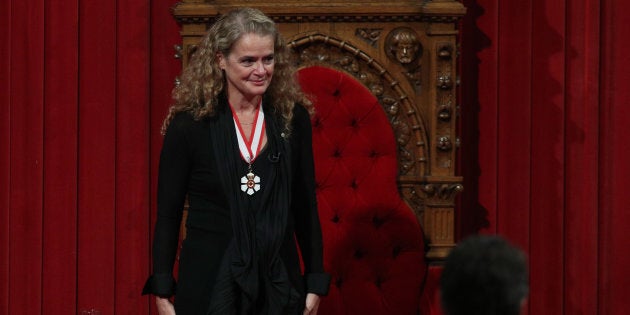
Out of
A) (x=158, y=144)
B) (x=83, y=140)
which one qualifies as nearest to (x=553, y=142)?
(x=158, y=144)

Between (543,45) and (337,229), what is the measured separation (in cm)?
110

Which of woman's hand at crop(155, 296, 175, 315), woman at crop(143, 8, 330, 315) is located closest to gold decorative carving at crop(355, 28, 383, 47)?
woman at crop(143, 8, 330, 315)

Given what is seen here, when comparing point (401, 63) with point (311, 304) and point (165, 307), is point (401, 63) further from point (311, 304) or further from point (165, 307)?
point (165, 307)

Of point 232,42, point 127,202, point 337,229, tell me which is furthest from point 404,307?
point 232,42

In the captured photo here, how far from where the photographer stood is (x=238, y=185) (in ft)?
7.96

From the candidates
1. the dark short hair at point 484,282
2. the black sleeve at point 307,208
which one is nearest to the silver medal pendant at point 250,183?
the black sleeve at point 307,208

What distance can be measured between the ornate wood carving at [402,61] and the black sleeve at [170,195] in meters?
1.34

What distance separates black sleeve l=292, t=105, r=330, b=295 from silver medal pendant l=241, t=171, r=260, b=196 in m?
0.14

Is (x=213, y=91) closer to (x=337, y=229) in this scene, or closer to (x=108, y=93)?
(x=337, y=229)

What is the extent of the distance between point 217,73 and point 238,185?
0.29 meters

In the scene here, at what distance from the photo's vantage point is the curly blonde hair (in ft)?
8.23

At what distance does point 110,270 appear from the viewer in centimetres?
427

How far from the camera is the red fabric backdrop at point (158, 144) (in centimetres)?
413

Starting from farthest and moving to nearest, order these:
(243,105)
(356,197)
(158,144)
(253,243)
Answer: (158,144) → (356,197) → (243,105) → (253,243)
